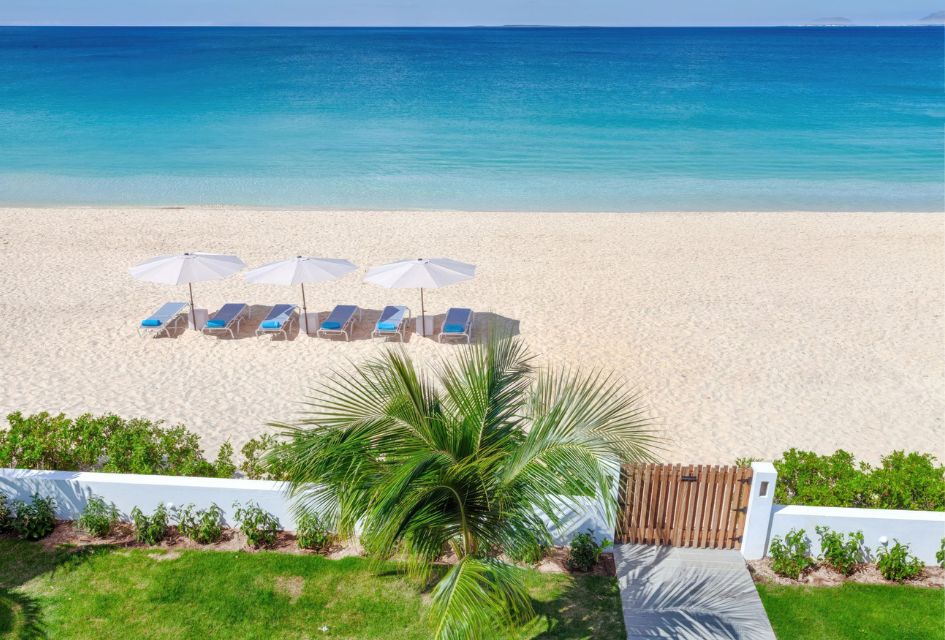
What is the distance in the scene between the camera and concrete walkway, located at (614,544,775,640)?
726cm

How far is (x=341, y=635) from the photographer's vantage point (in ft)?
23.5

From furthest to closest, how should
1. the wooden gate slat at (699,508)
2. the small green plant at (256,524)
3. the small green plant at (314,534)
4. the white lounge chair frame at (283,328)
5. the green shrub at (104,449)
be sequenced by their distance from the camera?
the white lounge chair frame at (283,328) → the green shrub at (104,449) → the small green plant at (256,524) → the small green plant at (314,534) → the wooden gate slat at (699,508)

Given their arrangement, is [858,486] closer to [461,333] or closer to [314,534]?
[314,534]

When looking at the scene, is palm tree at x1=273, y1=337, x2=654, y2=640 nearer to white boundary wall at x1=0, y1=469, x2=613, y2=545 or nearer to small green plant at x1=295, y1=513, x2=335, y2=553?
small green plant at x1=295, y1=513, x2=335, y2=553

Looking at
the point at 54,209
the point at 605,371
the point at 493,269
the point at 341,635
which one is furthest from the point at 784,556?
the point at 54,209

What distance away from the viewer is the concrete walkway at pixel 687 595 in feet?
23.8

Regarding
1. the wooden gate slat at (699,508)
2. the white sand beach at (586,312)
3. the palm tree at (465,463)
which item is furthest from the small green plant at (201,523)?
the wooden gate slat at (699,508)

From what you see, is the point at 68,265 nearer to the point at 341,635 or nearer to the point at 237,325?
the point at 237,325

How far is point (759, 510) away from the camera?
7988mm

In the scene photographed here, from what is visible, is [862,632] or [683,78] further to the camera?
[683,78]

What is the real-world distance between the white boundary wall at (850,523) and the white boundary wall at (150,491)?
152cm

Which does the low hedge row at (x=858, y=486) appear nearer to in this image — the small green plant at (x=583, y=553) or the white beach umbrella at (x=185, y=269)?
the small green plant at (x=583, y=553)

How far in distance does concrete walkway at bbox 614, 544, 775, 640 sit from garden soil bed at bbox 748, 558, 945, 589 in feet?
0.68

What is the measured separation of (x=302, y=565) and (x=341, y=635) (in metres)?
1.16
